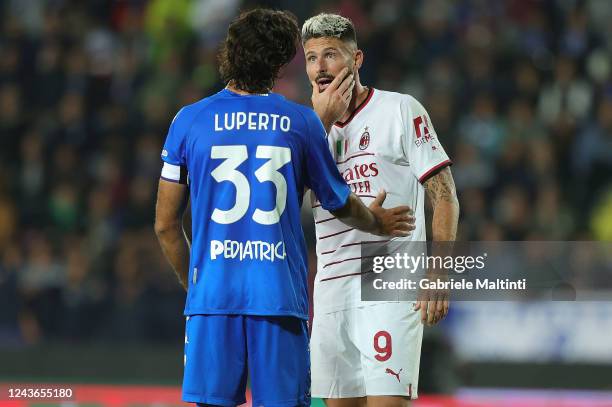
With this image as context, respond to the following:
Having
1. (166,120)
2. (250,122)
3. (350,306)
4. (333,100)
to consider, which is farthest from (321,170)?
(166,120)

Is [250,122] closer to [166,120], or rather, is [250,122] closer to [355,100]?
[355,100]

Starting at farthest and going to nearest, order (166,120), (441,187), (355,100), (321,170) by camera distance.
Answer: (166,120)
(355,100)
(441,187)
(321,170)

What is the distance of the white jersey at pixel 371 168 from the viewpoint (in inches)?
204

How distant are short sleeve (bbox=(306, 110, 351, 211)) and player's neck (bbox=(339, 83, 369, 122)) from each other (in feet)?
3.35

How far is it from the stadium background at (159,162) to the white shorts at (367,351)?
2847 millimetres

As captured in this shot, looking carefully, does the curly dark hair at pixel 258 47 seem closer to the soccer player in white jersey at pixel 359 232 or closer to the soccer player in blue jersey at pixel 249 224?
the soccer player in blue jersey at pixel 249 224

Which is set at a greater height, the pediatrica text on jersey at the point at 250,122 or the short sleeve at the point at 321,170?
the pediatrica text on jersey at the point at 250,122

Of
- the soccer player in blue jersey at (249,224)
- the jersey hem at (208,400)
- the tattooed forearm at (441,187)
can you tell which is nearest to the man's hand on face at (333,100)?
the tattooed forearm at (441,187)

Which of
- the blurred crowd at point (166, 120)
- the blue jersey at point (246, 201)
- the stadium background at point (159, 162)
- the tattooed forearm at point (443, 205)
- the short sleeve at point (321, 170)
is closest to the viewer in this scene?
the blue jersey at point (246, 201)

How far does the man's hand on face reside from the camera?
495 centimetres

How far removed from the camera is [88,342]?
9.89 meters

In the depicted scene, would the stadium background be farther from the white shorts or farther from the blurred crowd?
the white shorts

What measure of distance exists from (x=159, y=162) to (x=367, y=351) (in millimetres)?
6510

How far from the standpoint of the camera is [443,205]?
5027mm
